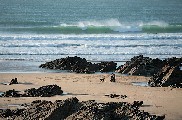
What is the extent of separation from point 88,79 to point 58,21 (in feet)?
164

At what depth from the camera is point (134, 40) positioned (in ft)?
147

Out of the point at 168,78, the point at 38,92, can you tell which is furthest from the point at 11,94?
the point at 168,78

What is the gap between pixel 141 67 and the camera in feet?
86.8

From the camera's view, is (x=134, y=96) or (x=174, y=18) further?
(x=174, y=18)

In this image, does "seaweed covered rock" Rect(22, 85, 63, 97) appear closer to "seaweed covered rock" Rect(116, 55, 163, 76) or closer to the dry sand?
the dry sand

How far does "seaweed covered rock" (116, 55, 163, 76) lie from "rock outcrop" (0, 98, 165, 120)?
10.0m

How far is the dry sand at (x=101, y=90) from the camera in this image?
62.7ft

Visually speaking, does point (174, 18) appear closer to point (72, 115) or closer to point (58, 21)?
point (58, 21)

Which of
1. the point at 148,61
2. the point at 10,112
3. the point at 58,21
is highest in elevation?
the point at 58,21

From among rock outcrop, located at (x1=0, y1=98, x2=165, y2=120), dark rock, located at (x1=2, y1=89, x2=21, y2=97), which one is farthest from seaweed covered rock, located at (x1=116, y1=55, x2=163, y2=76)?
rock outcrop, located at (x1=0, y1=98, x2=165, y2=120)

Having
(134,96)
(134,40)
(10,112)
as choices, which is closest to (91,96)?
(134,96)

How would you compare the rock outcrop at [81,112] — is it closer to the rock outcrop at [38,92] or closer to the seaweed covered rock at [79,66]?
the rock outcrop at [38,92]

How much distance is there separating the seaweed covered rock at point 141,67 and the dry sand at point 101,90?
0.75 metres

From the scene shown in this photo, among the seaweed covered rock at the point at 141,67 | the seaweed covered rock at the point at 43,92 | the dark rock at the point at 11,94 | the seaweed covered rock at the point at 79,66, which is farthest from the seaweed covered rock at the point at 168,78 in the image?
the dark rock at the point at 11,94
